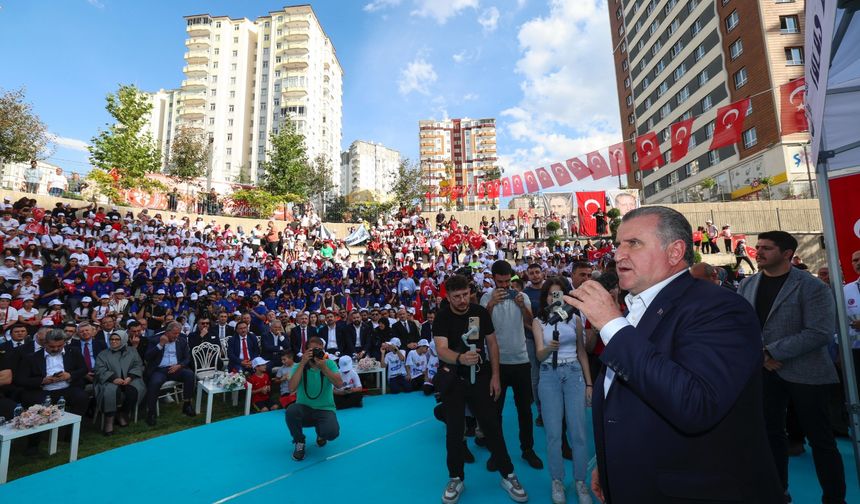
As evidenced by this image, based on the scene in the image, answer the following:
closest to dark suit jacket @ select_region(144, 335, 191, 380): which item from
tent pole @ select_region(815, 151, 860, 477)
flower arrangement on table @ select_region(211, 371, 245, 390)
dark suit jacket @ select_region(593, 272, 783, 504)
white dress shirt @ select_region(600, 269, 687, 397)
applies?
flower arrangement on table @ select_region(211, 371, 245, 390)

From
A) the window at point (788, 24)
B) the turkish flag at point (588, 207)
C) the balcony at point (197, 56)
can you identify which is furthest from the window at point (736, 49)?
the balcony at point (197, 56)

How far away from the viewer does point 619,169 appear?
1513cm

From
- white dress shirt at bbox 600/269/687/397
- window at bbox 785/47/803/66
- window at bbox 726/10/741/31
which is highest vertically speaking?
window at bbox 726/10/741/31

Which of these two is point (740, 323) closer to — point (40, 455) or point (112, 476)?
point (112, 476)

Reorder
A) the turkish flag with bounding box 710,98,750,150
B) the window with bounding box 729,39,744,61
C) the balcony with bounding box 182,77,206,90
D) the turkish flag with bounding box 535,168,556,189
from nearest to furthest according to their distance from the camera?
the turkish flag with bounding box 710,98,750,150
the turkish flag with bounding box 535,168,556,189
the window with bounding box 729,39,744,61
the balcony with bounding box 182,77,206,90

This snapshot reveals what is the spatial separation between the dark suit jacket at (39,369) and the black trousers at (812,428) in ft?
27.3

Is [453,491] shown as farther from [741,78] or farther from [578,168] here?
[741,78]

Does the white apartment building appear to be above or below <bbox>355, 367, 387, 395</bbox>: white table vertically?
above

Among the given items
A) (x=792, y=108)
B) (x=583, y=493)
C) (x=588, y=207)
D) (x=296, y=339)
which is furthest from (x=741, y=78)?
(x=583, y=493)

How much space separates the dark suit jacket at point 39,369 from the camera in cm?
564

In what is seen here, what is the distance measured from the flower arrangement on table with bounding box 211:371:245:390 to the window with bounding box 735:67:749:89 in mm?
36609

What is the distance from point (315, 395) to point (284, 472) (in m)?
0.94

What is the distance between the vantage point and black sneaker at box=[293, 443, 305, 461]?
4.73 metres

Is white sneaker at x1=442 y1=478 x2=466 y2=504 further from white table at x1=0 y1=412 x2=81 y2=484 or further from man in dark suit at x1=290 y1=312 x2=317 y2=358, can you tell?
man in dark suit at x1=290 y1=312 x2=317 y2=358
